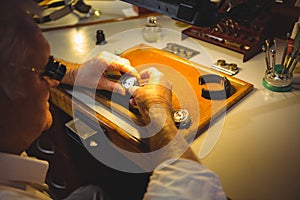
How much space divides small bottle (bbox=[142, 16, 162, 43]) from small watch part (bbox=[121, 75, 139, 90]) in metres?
0.41

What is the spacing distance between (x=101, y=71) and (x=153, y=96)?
24cm

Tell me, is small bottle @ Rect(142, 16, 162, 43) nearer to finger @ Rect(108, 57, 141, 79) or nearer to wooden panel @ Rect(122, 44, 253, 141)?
wooden panel @ Rect(122, 44, 253, 141)

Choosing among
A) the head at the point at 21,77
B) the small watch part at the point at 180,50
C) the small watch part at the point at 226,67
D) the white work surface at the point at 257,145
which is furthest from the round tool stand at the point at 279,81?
the head at the point at 21,77

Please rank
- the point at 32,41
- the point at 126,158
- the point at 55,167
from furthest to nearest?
the point at 55,167, the point at 126,158, the point at 32,41

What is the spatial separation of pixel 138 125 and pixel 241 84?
0.39 meters

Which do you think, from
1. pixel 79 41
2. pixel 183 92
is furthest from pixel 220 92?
pixel 79 41

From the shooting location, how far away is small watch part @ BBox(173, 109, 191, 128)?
973mm

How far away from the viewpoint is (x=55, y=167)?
148cm

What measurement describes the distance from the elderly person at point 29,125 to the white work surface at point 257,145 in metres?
0.09

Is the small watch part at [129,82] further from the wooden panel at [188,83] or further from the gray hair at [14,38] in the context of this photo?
the gray hair at [14,38]

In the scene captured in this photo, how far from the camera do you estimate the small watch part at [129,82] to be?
110cm

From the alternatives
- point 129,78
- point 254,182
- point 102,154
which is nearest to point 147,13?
point 129,78

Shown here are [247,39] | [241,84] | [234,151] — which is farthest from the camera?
[247,39]

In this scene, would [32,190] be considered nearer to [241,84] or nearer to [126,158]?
[126,158]
